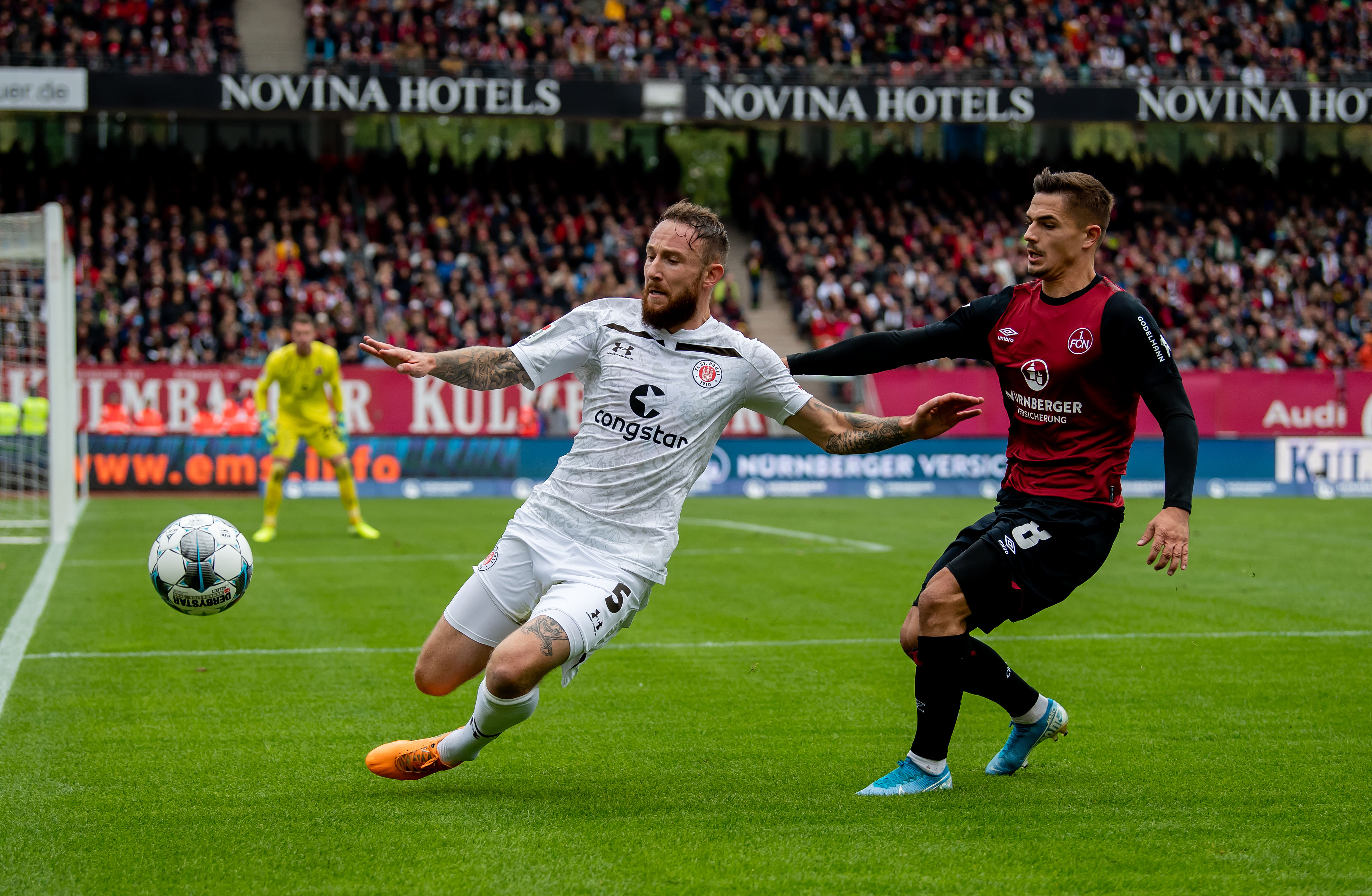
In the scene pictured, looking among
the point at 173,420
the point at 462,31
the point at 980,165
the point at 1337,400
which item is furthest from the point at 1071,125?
the point at 173,420

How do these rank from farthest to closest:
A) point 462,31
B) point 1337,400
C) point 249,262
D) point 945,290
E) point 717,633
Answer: point 462,31, point 945,290, point 249,262, point 1337,400, point 717,633

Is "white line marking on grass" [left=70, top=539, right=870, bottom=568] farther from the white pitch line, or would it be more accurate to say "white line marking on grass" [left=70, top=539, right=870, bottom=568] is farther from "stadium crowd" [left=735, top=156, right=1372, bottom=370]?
"stadium crowd" [left=735, top=156, right=1372, bottom=370]

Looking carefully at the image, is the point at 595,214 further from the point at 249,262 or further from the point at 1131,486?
the point at 1131,486

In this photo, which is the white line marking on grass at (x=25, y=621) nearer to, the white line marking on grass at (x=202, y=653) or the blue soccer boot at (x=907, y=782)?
the white line marking on grass at (x=202, y=653)

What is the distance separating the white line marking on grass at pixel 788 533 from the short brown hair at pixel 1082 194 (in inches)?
373

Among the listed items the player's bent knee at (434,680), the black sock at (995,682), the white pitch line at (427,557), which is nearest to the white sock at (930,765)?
the black sock at (995,682)

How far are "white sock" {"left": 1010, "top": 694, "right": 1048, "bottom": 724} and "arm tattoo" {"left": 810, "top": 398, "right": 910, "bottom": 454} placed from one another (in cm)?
119

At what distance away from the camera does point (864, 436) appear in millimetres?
5250

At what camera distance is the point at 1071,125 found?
37.5 meters

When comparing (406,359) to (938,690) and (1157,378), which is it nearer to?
(938,690)

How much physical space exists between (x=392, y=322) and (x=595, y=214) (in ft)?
25.6

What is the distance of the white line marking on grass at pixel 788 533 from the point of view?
15180 millimetres

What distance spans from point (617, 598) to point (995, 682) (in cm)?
153

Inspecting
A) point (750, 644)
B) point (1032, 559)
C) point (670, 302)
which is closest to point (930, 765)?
point (1032, 559)
